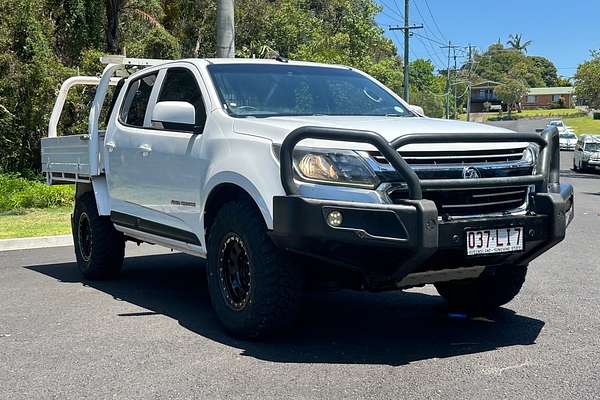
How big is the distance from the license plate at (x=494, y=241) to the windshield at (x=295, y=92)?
5.76 ft

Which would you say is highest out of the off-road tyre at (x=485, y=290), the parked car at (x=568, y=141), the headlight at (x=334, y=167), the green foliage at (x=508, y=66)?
the green foliage at (x=508, y=66)

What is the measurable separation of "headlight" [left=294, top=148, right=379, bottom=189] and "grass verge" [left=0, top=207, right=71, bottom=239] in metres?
8.04

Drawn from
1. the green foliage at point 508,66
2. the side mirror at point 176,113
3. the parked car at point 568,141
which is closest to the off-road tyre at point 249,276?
the side mirror at point 176,113

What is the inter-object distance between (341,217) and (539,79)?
186281mm

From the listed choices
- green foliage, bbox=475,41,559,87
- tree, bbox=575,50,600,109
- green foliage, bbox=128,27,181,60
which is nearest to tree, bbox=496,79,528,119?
green foliage, bbox=475,41,559,87

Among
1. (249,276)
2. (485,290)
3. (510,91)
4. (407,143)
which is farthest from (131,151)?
(510,91)

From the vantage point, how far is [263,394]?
14.4 ft

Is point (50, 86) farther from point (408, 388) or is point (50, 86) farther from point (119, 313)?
point (408, 388)

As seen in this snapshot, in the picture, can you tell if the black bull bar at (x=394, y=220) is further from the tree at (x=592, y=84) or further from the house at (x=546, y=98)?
the house at (x=546, y=98)

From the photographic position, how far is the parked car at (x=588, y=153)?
112ft

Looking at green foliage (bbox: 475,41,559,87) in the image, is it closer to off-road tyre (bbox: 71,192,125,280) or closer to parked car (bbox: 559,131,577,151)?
parked car (bbox: 559,131,577,151)

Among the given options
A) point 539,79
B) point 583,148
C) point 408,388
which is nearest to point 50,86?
point 408,388

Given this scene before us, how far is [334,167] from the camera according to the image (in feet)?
15.8

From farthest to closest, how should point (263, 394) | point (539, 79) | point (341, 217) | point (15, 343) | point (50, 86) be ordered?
1. point (539, 79)
2. point (50, 86)
3. point (15, 343)
4. point (341, 217)
5. point (263, 394)
